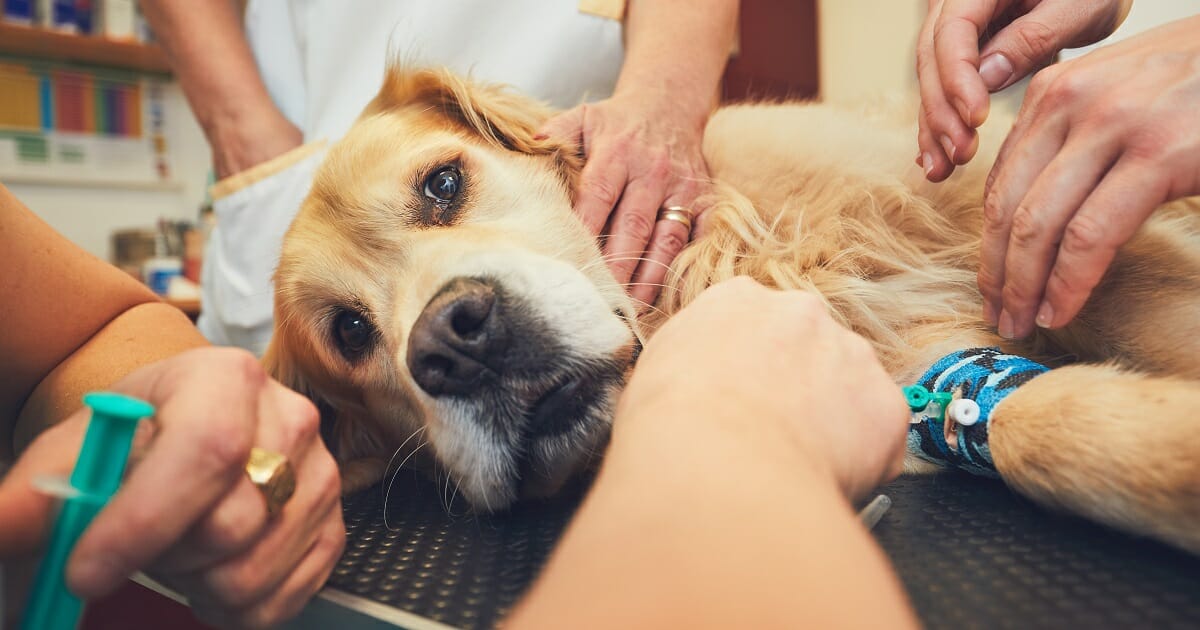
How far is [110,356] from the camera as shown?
1.00 meters

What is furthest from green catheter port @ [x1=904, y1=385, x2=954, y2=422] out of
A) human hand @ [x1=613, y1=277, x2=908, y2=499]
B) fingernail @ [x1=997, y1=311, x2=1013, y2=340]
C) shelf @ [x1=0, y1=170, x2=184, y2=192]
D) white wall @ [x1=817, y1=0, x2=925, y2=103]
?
shelf @ [x1=0, y1=170, x2=184, y2=192]

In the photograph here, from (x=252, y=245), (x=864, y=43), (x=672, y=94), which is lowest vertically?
(x=252, y=245)

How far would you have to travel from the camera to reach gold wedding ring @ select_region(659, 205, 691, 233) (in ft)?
3.73

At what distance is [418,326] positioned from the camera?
87 centimetres

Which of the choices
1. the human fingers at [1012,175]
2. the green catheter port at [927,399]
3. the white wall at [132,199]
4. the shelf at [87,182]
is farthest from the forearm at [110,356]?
the white wall at [132,199]

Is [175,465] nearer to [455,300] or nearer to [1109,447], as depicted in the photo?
[455,300]

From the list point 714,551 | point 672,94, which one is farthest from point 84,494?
point 672,94

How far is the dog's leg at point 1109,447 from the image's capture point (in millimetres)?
551

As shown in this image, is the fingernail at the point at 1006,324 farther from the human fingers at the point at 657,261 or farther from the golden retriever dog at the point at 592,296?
the human fingers at the point at 657,261

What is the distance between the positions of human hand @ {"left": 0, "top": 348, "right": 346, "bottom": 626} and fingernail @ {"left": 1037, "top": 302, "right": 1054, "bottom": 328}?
68 cm

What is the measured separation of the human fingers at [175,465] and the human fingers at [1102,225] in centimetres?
71

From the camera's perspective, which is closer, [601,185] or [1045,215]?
[1045,215]

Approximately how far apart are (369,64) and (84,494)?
1.55 meters

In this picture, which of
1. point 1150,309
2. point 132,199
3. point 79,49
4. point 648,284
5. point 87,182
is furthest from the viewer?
point 132,199
